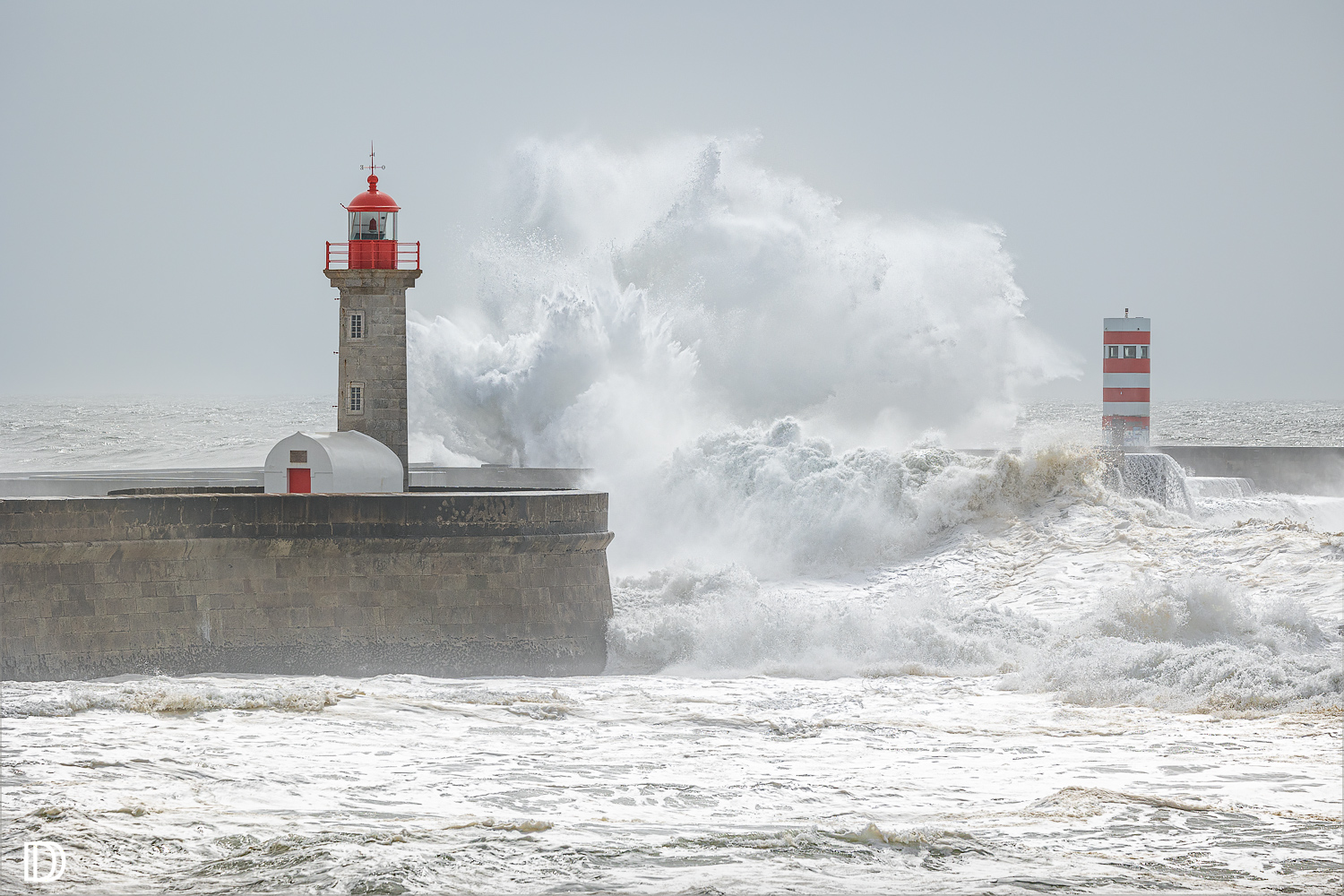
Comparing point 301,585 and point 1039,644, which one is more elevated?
point 301,585

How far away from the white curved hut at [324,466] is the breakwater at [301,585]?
2.77ft

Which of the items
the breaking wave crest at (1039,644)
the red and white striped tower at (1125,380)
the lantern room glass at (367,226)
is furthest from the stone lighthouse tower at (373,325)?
the red and white striped tower at (1125,380)

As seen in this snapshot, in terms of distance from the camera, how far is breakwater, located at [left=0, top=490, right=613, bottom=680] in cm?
859

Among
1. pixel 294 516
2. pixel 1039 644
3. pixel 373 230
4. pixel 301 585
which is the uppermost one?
pixel 373 230

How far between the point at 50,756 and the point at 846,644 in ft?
18.4

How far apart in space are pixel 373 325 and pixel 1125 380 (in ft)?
23.3

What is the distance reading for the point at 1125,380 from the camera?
13367 mm

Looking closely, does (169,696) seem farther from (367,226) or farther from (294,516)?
(367,226)

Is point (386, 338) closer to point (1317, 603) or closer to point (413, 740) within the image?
point (413, 740)

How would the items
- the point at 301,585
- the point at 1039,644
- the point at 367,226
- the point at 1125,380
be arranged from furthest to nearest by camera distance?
the point at 1125,380, the point at 367,226, the point at 1039,644, the point at 301,585

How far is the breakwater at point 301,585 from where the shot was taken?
859 cm

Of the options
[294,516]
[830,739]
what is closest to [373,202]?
[294,516]

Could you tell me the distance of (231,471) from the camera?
16.6m

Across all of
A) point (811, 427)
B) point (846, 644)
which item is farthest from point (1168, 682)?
point (811, 427)
